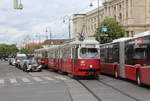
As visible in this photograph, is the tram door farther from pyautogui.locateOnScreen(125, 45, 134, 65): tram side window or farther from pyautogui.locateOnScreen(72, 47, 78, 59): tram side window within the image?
pyautogui.locateOnScreen(125, 45, 134, 65): tram side window

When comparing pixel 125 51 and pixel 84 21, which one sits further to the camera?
pixel 84 21

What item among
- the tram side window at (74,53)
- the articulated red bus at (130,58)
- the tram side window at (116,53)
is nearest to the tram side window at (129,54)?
the articulated red bus at (130,58)

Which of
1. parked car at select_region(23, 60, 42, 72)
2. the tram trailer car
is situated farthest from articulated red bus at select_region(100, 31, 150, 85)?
parked car at select_region(23, 60, 42, 72)

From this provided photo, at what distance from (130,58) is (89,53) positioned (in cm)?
562

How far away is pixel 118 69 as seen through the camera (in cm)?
2797

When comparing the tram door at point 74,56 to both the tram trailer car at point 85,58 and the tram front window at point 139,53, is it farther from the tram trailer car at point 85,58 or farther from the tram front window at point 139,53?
the tram front window at point 139,53

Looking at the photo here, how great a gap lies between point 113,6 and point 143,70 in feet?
337

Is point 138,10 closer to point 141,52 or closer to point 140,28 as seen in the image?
point 140,28

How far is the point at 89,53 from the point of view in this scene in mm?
29172

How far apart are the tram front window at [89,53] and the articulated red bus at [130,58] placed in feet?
5.05

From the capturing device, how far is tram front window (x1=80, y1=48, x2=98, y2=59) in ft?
94.8

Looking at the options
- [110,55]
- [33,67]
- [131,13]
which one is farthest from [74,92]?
[131,13]

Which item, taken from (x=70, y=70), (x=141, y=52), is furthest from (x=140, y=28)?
(x=141, y=52)

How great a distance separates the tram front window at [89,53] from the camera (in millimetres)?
28891
